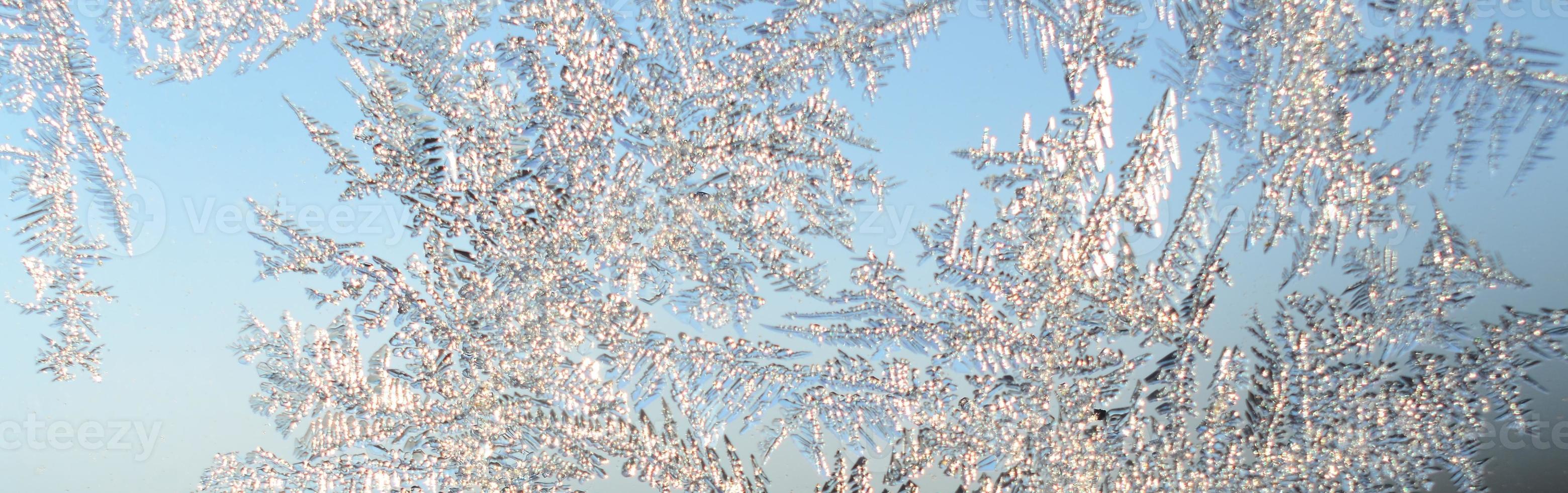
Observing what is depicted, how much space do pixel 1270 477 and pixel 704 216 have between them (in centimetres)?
61

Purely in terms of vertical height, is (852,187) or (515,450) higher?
(852,187)

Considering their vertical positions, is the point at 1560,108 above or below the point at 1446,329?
above

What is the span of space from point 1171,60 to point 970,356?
1.09 ft

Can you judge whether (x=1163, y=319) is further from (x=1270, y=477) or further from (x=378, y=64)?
(x=378, y=64)

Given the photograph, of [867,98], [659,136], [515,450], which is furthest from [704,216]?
[515,450]

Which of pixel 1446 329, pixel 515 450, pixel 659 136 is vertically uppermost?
pixel 659 136

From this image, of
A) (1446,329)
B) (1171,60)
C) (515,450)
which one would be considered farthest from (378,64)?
(1446,329)

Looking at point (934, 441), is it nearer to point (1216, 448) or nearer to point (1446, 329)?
point (1216, 448)

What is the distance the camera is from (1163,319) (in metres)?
0.81

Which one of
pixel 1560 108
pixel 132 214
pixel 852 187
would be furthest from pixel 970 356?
pixel 132 214

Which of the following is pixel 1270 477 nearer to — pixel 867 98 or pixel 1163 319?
pixel 1163 319

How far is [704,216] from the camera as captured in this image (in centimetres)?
82

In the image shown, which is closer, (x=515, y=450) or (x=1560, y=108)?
(x=1560, y=108)

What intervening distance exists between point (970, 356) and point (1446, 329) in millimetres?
434
